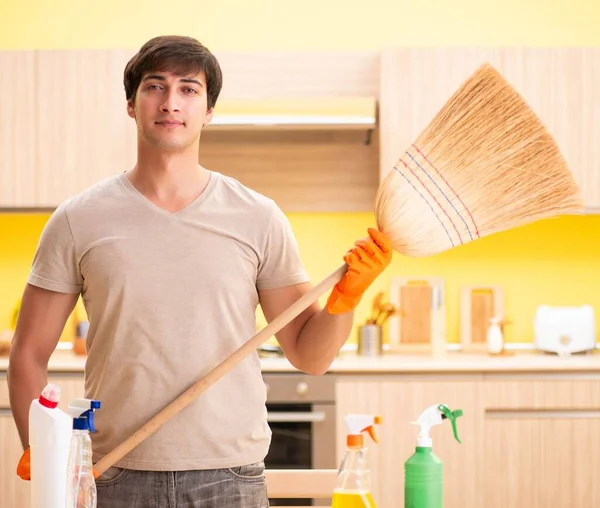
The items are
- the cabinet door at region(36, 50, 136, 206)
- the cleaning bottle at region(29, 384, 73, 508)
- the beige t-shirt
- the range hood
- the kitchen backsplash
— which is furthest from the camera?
the kitchen backsplash

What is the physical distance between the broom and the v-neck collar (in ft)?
1.11

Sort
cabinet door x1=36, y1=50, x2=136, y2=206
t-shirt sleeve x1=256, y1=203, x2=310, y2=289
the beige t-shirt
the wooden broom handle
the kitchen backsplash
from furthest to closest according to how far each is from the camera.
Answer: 1. the kitchen backsplash
2. cabinet door x1=36, y1=50, x2=136, y2=206
3. t-shirt sleeve x1=256, y1=203, x2=310, y2=289
4. the beige t-shirt
5. the wooden broom handle

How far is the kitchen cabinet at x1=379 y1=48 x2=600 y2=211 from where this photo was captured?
144 inches

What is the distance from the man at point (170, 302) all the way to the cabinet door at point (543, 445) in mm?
2020

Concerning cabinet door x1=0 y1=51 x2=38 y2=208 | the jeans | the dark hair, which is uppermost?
cabinet door x1=0 y1=51 x2=38 y2=208

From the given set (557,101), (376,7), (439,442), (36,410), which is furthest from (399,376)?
(36,410)

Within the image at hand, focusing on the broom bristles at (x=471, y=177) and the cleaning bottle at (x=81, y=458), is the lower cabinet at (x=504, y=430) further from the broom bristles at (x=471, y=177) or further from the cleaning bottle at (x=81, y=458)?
the cleaning bottle at (x=81, y=458)

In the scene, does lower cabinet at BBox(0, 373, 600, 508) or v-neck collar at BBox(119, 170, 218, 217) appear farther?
lower cabinet at BBox(0, 373, 600, 508)

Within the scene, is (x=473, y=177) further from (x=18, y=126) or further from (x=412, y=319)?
(x=18, y=126)

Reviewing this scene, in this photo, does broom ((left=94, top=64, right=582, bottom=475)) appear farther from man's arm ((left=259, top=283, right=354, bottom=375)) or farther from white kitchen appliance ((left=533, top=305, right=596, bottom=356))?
white kitchen appliance ((left=533, top=305, right=596, bottom=356))

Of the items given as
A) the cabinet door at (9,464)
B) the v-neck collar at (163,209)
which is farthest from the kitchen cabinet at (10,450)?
the v-neck collar at (163,209)

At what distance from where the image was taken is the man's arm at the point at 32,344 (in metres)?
1.49

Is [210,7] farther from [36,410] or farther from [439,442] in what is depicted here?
[36,410]

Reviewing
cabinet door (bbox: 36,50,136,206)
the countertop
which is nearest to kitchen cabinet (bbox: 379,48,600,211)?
the countertop
